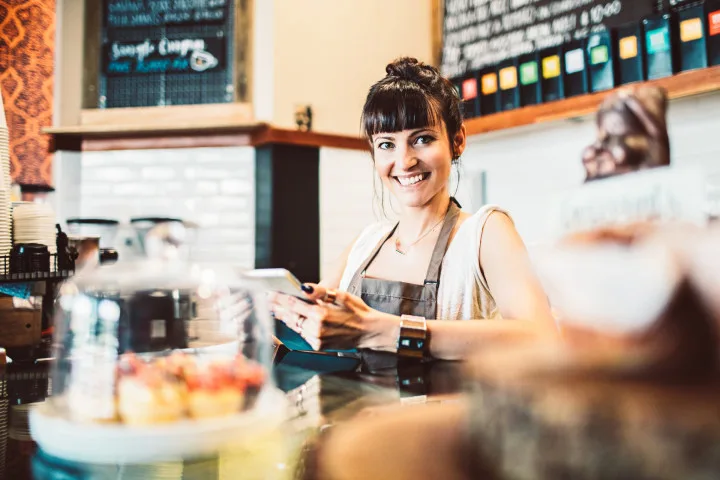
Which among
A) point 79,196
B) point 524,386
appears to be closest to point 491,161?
point 79,196

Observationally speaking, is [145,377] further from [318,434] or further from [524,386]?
[524,386]

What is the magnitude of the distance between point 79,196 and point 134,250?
30.9 inches

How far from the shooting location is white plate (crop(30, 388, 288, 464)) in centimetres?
54

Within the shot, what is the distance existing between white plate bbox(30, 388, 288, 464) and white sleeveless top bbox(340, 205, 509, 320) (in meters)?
1.02

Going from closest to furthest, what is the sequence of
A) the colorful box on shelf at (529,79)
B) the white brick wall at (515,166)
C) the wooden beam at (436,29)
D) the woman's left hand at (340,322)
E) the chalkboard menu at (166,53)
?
the woman's left hand at (340,322) → the white brick wall at (515,166) → the colorful box on shelf at (529,79) → the chalkboard menu at (166,53) → the wooden beam at (436,29)

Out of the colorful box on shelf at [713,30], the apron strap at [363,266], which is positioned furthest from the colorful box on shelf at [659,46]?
the apron strap at [363,266]

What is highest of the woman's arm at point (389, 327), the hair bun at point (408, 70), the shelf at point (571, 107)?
the shelf at point (571, 107)

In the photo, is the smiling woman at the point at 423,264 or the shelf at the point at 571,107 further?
the shelf at the point at 571,107

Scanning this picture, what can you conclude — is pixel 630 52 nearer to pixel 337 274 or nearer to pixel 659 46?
pixel 659 46

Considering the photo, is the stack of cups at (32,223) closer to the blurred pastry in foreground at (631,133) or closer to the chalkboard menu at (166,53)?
the blurred pastry in foreground at (631,133)

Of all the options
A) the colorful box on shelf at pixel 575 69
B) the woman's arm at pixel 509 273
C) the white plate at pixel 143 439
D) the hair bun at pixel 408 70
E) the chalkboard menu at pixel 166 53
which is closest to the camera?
the white plate at pixel 143 439

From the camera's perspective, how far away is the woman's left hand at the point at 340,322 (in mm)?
1161

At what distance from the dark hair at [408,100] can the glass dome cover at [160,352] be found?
84cm

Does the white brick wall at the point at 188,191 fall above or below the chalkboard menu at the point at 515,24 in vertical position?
below
